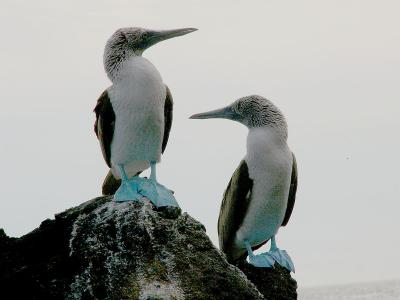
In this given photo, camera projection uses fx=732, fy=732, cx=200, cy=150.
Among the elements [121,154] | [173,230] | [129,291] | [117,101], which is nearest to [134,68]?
[117,101]

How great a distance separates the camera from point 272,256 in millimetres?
8320

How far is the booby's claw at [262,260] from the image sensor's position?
8117 millimetres

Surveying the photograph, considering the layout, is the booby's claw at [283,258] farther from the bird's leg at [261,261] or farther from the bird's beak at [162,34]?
the bird's beak at [162,34]

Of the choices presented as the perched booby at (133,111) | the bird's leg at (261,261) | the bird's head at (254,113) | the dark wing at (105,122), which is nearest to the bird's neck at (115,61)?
the perched booby at (133,111)

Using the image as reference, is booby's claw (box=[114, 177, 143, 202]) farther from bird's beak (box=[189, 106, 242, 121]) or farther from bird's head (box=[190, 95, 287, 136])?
bird's beak (box=[189, 106, 242, 121])

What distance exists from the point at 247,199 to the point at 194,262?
8.22 feet

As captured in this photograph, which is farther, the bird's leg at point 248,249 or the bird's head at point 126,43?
the bird's leg at point 248,249

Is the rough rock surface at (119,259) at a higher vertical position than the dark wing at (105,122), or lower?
lower

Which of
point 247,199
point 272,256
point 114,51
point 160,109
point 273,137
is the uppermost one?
point 114,51

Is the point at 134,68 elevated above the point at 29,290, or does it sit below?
above

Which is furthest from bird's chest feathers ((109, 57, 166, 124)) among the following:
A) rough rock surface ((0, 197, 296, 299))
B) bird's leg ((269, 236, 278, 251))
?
bird's leg ((269, 236, 278, 251))

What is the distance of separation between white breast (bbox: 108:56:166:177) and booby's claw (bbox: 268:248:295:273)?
6.16 ft

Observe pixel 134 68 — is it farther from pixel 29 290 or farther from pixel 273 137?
pixel 29 290

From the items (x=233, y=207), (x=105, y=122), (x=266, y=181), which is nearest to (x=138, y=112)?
(x=105, y=122)
